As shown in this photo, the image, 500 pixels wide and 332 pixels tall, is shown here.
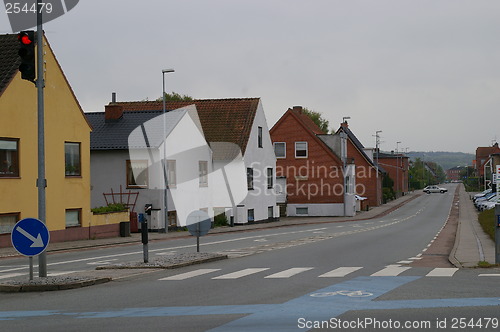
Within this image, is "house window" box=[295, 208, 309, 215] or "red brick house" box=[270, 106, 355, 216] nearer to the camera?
"red brick house" box=[270, 106, 355, 216]

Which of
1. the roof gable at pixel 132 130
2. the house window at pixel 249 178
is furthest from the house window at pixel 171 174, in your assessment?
the house window at pixel 249 178

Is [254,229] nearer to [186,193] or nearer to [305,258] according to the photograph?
[186,193]

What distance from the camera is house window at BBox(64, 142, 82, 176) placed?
106 feet

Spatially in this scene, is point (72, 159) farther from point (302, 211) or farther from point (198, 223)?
point (302, 211)

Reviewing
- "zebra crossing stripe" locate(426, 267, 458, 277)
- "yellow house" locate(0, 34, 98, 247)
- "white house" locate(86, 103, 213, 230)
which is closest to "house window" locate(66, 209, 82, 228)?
"yellow house" locate(0, 34, 98, 247)

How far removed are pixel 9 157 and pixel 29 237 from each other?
15633 millimetres

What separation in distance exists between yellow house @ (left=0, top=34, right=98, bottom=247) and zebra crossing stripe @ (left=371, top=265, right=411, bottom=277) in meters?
16.3

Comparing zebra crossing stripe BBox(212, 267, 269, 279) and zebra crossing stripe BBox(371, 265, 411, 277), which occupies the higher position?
zebra crossing stripe BBox(212, 267, 269, 279)

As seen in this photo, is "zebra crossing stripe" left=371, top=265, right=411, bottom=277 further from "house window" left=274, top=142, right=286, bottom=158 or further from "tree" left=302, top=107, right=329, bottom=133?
"tree" left=302, top=107, right=329, bottom=133

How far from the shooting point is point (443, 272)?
53.2 feet

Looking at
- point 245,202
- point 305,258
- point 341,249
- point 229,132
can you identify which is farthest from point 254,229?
point 305,258

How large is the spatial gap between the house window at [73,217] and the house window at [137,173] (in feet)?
28.5

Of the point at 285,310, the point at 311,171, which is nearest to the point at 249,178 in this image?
the point at 311,171

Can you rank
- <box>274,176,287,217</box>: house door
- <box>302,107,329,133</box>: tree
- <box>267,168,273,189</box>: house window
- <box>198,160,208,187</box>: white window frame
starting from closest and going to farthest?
1. <box>198,160,208,187</box>: white window frame
2. <box>267,168,273,189</box>: house window
3. <box>274,176,287,217</box>: house door
4. <box>302,107,329,133</box>: tree
